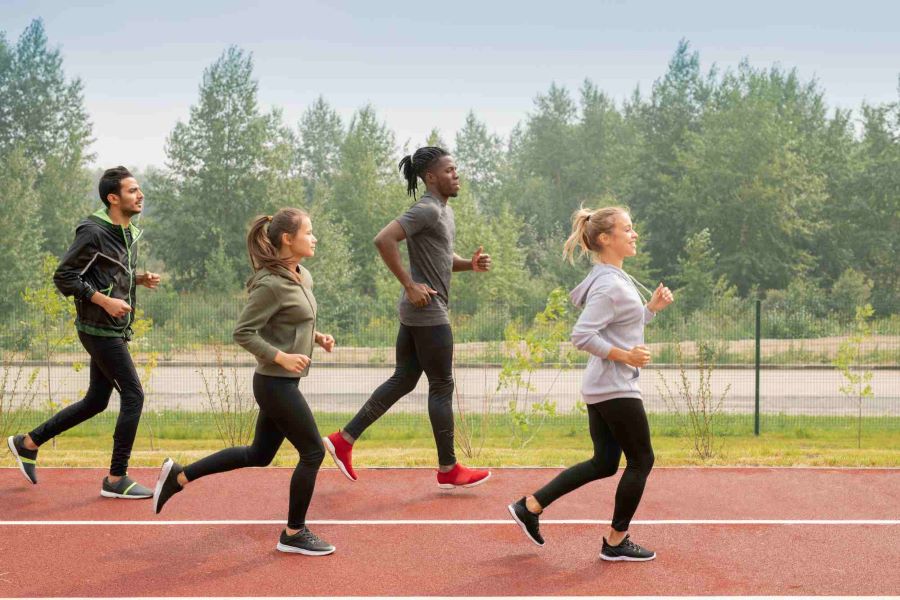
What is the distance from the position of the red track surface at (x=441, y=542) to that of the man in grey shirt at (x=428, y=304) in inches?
13.8

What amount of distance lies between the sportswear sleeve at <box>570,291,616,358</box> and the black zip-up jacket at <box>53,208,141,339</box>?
304 centimetres

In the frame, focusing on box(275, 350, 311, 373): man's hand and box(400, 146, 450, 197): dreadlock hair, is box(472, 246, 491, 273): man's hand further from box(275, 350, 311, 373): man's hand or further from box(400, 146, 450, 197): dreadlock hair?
box(275, 350, 311, 373): man's hand

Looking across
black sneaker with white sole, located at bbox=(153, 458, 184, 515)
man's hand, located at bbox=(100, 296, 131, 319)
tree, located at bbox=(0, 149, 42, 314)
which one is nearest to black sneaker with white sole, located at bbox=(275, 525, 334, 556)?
black sneaker with white sole, located at bbox=(153, 458, 184, 515)

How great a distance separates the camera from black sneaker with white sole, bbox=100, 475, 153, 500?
6758 millimetres

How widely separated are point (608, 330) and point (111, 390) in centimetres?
338

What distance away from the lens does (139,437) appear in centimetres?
1298

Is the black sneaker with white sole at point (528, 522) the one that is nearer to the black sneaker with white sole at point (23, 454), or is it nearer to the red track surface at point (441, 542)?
the red track surface at point (441, 542)

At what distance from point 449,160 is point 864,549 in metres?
3.31

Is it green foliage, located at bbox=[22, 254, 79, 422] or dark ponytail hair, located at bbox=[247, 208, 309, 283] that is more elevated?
dark ponytail hair, located at bbox=[247, 208, 309, 283]

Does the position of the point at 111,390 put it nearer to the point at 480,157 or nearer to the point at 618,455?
the point at 618,455

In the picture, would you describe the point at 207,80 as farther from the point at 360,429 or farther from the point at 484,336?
the point at 360,429

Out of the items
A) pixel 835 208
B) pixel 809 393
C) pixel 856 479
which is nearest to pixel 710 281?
pixel 835 208

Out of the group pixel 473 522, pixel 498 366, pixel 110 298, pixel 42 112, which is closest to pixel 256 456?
pixel 473 522

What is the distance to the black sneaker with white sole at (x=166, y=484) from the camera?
592 cm
